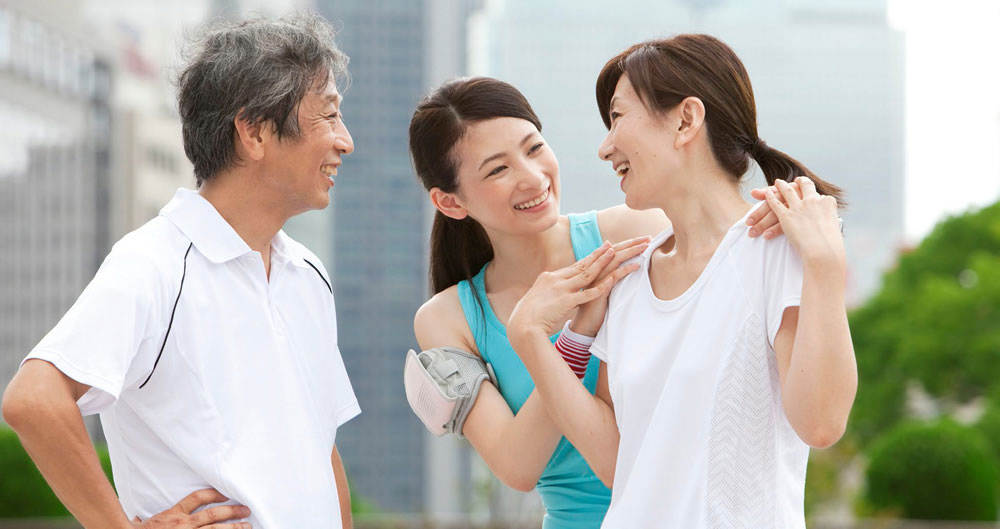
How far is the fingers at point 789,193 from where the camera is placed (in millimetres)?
1949

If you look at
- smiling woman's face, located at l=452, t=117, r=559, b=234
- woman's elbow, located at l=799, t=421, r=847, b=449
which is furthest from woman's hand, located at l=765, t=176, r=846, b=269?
smiling woman's face, located at l=452, t=117, r=559, b=234

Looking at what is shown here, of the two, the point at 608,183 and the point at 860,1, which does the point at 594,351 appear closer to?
the point at 608,183

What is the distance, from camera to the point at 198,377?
219 cm

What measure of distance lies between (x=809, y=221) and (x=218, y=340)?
1152 mm

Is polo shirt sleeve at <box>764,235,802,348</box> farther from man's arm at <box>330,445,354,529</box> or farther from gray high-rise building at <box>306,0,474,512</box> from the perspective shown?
gray high-rise building at <box>306,0,474,512</box>

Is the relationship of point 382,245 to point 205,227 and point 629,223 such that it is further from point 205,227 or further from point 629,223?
point 205,227

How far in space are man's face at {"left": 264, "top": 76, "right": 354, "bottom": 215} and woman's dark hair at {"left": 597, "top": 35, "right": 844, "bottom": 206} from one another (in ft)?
2.10

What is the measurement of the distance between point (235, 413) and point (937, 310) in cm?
1645

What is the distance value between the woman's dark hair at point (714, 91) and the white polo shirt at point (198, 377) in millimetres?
895

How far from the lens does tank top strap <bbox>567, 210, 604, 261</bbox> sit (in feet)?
9.22

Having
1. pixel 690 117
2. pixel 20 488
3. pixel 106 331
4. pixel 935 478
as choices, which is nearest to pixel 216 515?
pixel 106 331

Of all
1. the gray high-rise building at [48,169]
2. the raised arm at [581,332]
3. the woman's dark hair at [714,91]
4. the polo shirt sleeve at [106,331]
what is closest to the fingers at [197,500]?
the polo shirt sleeve at [106,331]

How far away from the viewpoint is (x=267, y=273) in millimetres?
2457

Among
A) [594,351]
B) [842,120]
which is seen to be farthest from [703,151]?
[842,120]
